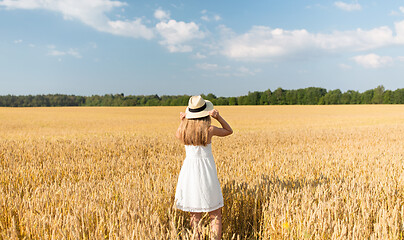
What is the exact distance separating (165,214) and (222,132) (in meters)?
1.10

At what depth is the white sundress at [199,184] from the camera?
271 cm

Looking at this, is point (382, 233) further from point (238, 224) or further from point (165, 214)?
point (165, 214)

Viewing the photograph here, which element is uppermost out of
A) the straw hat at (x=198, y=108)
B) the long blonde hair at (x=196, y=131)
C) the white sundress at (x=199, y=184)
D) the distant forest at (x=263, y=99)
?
the distant forest at (x=263, y=99)

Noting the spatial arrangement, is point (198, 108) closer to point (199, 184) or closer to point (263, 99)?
point (199, 184)

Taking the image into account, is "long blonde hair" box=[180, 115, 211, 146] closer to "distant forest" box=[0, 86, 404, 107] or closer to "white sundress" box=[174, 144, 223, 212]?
"white sundress" box=[174, 144, 223, 212]

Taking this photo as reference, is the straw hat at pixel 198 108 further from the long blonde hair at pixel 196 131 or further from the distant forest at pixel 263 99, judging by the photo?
the distant forest at pixel 263 99

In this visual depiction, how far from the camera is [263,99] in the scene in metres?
76.0

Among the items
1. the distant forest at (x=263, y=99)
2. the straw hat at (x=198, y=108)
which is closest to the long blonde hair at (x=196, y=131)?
the straw hat at (x=198, y=108)

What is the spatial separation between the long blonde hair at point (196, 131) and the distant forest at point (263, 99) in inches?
2655

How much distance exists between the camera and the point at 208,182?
2715mm

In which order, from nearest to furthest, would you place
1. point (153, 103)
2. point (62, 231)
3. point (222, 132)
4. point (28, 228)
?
point (62, 231), point (28, 228), point (222, 132), point (153, 103)

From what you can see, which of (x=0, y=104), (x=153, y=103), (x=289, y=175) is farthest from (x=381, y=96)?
(x=0, y=104)

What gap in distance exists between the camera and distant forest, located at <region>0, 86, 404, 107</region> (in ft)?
238

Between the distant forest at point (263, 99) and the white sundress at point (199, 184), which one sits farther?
the distant forest at point (263, 99)
